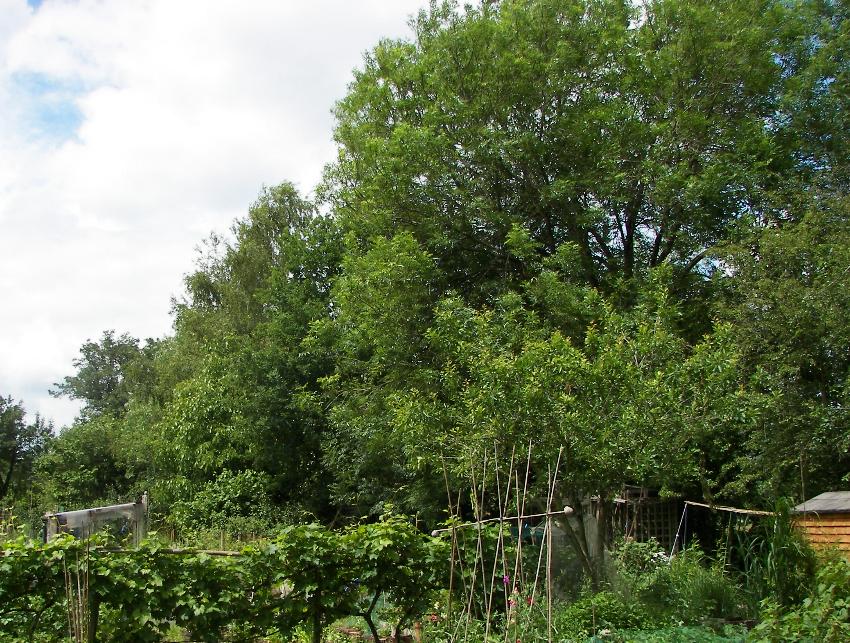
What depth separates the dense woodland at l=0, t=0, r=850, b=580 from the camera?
7.79m

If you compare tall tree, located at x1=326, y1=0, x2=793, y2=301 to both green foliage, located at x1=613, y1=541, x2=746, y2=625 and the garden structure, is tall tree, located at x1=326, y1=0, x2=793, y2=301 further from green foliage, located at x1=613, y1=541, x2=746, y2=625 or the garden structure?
the garden structure

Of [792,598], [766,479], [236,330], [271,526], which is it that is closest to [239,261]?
[236,330]

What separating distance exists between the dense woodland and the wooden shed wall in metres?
1.18

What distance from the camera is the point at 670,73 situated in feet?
39.8

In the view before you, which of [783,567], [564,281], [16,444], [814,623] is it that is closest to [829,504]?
[783,567]

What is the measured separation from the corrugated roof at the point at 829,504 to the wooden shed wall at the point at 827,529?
82mm

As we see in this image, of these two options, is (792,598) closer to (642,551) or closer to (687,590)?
(687,590)

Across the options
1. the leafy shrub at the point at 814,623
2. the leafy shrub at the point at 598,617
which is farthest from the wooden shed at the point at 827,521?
the leafy shrub at the point at 598,617

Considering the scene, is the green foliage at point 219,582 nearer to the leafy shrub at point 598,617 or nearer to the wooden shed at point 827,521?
the leafy shrub at point 598,617

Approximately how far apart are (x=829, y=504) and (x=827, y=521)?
0.58 feet

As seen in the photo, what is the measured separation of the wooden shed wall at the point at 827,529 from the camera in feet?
23.9

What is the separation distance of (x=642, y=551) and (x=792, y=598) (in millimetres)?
1627

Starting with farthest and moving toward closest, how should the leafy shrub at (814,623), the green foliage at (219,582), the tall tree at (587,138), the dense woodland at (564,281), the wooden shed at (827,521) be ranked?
the tall tree at (587,138)
the dense woodland at (564,281)
the wooden shed at (827,521)
the green foliage at (219,582)
the leafy shrub at (814,623)

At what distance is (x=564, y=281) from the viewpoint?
11680 millimetres
